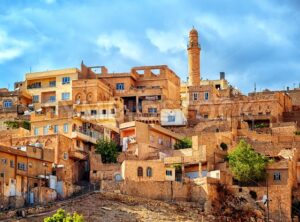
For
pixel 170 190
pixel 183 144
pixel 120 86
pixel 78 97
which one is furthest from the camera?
pixel 120 86

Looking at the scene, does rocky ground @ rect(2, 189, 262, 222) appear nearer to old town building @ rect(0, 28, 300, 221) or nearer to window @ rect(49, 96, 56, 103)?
old town building @ rect(0, 28, 300, 221)

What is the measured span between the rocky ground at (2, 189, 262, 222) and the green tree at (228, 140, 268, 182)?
3.16 m

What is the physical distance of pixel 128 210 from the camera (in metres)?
52.0

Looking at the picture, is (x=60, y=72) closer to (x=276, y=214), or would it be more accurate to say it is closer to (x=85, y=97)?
(x=85, y=97)

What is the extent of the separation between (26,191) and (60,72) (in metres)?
20.2

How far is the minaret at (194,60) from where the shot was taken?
74812 mm

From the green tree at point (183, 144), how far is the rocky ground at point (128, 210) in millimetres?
9617

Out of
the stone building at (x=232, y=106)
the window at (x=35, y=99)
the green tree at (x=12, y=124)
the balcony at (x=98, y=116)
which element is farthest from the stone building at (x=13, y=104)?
the stone building at (x=232, y=106)

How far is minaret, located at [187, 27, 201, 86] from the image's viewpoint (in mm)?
74812

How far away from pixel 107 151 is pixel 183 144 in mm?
6641

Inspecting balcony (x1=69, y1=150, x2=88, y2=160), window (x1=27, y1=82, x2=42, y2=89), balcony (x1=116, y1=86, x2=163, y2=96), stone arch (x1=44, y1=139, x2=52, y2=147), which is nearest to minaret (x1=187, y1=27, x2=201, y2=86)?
balcony (x1=116, y1=86, x2=163, y2=96)

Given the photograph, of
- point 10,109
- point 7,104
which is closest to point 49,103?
point 10,109

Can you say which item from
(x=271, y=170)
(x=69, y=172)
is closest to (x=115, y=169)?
(x=69, y=172)

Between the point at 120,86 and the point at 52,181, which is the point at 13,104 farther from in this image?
the point at 52,181
